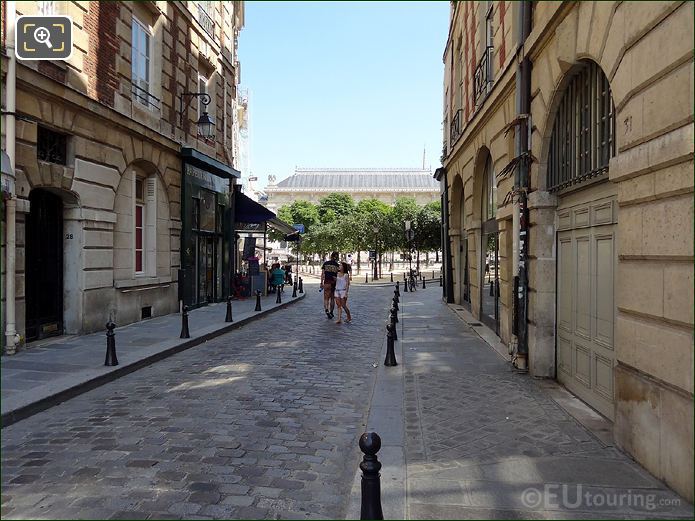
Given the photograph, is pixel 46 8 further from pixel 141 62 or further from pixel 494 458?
pixel 494 458

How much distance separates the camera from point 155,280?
14.3 meters

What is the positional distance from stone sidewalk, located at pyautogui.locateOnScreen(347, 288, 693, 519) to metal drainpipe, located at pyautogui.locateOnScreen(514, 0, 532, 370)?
0.54 metres

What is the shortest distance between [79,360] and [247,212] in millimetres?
13585

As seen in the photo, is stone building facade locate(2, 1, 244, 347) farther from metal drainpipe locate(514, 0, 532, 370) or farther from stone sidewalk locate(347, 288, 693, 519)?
Result: metal drainpipe locate(514, 0, 532, 370)

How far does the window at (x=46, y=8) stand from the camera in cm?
980

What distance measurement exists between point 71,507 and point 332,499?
191cm

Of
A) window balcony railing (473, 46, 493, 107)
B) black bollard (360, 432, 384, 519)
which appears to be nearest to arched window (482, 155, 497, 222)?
window balcony railing (473, 46, 493, 107)

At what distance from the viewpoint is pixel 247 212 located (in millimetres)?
21922

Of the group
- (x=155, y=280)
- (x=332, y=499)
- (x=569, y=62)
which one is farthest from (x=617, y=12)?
(x=155, y=280)

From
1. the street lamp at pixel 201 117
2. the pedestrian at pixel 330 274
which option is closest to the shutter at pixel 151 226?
the street lamp at pixel 201 117

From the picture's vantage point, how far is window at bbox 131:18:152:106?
13.6 meters

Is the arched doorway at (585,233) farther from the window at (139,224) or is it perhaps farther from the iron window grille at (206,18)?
the iron window grille at (206,18)

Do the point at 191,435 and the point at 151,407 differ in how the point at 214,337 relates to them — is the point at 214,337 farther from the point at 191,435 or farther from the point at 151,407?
the point at 191,435

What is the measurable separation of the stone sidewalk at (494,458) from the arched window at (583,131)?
2.86 metres
